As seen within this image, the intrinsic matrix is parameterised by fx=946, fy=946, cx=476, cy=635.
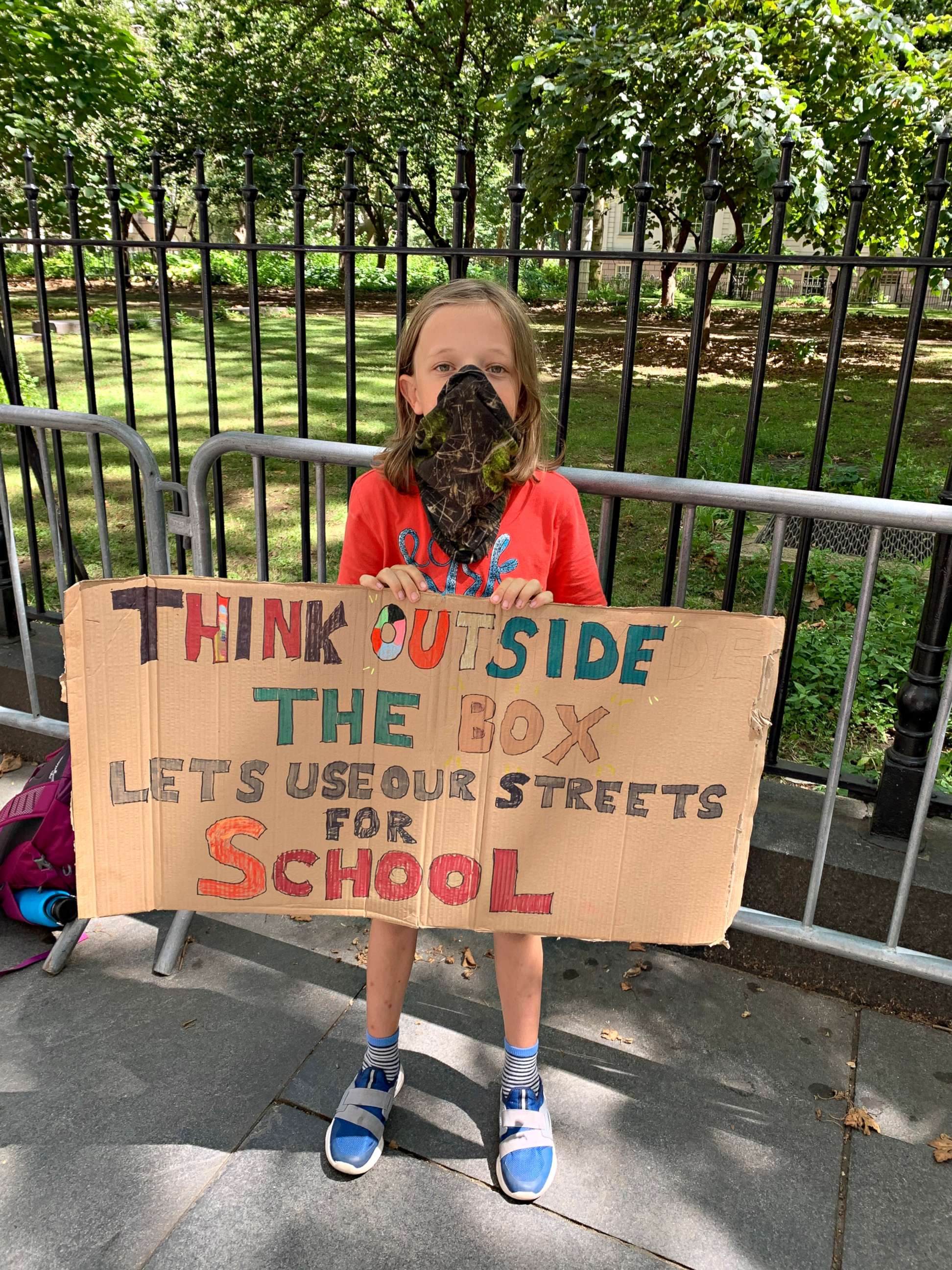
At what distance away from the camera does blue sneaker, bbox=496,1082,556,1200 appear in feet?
6.92

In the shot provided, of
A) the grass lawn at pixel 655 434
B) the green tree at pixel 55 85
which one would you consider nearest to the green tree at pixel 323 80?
the grass lawn at pixel 655 434

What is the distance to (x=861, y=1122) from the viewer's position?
235 centimetres

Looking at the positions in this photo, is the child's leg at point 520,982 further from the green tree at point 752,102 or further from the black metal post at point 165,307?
the green tree at point 752,102

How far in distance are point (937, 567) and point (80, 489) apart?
19.7ft

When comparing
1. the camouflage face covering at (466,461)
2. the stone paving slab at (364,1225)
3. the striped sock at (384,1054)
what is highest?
the camouflage face covering at (466,461)

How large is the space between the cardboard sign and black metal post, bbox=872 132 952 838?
3.45ft

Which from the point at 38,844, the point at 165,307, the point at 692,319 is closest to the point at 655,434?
the point at 692,319

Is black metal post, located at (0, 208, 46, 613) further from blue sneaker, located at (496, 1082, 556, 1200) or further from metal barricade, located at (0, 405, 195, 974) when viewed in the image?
blue sneaker, located at (496, 1082, 556, 1200)

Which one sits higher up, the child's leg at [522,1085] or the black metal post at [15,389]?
the black metal post at [15,389]

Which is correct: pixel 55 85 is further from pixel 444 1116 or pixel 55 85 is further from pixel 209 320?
pixel 444 1116

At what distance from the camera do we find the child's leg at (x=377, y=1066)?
2160mm

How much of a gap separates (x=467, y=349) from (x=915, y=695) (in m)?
1.75

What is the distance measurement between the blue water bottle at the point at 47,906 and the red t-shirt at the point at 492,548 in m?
1.57

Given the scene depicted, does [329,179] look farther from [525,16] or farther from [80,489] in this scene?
[80,489]
